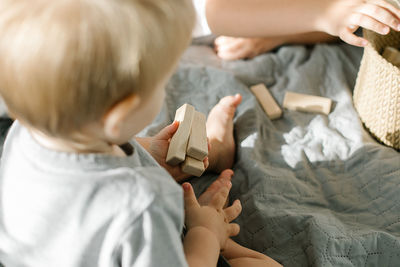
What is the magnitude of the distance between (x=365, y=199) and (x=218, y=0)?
610mm

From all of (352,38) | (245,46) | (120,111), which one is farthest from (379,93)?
(120,111)

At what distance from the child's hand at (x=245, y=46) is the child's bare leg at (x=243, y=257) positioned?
0.60 m

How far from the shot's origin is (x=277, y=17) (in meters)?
1.04

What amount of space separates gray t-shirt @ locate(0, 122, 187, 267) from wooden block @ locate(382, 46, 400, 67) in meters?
0.72

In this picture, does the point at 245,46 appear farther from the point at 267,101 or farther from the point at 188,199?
the point at 188,199

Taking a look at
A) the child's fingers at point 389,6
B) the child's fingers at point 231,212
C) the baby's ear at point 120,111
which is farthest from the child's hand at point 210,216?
the child's fingers at point 389,6

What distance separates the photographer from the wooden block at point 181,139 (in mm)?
700

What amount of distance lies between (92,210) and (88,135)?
0.09 meters

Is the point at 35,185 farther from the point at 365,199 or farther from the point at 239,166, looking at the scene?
the point at 365,199

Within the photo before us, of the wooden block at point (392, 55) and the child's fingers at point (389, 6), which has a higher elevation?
the child's fingers at point (389, 6)

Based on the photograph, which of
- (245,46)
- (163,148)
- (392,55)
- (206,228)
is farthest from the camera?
(245,46)

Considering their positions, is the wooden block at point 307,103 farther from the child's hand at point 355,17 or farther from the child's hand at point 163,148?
the child's hand at point 163,148

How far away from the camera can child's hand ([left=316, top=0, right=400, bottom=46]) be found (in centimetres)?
82

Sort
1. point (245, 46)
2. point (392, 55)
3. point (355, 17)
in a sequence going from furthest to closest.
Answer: point (245, 46), point (392, 55), point (355, 17)
